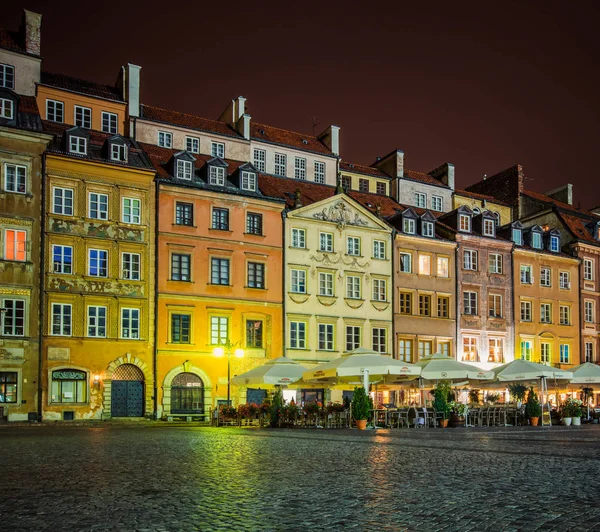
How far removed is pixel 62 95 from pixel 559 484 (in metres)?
38.0

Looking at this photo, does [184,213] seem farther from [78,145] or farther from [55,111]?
[55,111]

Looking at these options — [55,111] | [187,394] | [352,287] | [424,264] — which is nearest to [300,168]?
[352,287]

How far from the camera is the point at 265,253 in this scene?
43812 mm

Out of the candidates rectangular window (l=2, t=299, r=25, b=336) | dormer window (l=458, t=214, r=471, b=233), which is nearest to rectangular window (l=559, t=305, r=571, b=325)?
dormer window (l=458, t=214, r=471, b=233)

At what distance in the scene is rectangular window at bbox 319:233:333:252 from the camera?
4606 cm

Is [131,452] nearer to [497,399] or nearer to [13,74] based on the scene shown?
[13,74]

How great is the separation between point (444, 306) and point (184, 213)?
60.1 feet

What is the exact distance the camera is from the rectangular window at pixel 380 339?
47.2 meters

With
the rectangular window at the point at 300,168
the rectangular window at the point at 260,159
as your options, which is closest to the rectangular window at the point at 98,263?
the rectangular window at the point at 260,159

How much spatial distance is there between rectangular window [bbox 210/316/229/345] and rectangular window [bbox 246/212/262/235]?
5.14m

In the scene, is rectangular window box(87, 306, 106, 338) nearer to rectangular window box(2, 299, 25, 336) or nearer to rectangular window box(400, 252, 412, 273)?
rectangular window box(2, 299, 25, 336)

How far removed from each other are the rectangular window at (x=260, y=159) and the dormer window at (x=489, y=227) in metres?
15.2

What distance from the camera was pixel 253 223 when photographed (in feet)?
143

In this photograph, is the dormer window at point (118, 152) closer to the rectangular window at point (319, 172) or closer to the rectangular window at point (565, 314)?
the rectangular window at point (319, 172)
